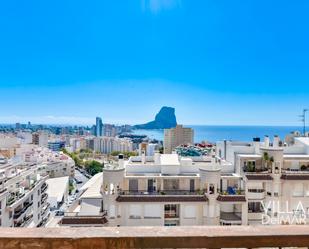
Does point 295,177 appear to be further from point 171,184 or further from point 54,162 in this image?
point 54,162

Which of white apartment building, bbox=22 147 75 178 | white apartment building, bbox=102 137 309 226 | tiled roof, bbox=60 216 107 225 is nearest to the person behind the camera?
tiled roof, bbox=60 216 107 225

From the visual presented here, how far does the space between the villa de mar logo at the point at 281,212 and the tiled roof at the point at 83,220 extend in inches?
330

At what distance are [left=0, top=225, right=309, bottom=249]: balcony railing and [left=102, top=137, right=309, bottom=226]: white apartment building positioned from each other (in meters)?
14.6

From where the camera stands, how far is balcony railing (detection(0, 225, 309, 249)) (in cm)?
185

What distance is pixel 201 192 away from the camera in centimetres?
1698

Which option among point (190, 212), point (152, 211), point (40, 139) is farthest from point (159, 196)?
point (40, 139)

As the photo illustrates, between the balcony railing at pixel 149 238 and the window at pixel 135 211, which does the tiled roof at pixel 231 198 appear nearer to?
the window at pixel 135 211

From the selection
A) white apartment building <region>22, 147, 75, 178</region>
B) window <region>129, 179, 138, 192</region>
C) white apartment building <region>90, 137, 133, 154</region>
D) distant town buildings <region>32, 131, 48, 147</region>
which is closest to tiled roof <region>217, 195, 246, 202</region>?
window <region>129, 179, 138, 192</region>

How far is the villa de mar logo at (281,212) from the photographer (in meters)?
17.1

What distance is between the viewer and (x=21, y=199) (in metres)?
21.4

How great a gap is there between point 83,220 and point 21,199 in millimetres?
8508

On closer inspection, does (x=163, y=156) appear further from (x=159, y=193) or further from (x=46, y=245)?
(x=46, y=245)

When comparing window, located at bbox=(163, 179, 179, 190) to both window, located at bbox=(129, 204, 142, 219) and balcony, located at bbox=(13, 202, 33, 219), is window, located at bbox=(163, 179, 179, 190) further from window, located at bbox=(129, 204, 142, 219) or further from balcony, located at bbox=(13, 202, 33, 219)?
balcony, located at bbox=(13, 202, 33, 219)

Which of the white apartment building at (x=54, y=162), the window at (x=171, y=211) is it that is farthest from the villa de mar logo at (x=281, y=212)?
the white apartment building at (x=54, y=162)
